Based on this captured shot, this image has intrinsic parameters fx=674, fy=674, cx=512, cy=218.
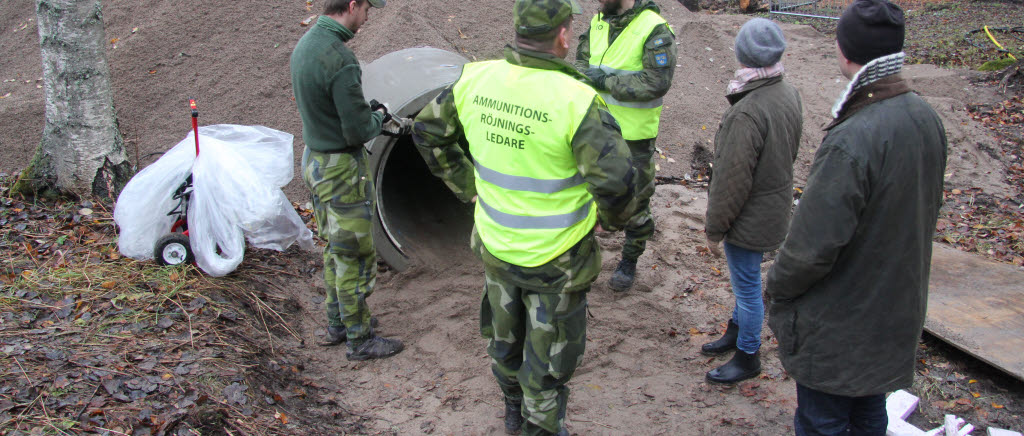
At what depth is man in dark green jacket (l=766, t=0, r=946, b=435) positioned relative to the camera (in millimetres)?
2012

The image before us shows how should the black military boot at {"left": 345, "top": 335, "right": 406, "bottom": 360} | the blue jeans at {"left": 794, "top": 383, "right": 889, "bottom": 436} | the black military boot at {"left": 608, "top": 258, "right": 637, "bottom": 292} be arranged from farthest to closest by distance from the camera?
1. the black military boot at {"left": 608, "top": 258, "right": 637, "bottom": 292}
2. the black military boot at {"left": 345, "top": 335, "right": 406, "bottom": 360}
3. the blue jeans at {"left": 794, "top": 383, "right": 889, "bottom": 436}

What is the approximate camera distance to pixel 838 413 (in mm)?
2363

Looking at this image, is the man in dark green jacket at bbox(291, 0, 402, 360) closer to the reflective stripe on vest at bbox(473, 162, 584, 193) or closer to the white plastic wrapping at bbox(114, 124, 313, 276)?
the white plastic wrapping at bbox(114, 124, 313, 276)

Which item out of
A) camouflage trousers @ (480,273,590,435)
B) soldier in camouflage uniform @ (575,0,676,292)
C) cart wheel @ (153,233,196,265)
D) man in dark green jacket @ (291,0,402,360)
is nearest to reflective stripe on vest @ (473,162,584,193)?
camouflage trousers @ (480,273,590,435)

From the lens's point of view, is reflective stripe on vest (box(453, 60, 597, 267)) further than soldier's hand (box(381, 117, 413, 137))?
No

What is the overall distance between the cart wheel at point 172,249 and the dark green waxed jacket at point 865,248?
10.9 feet

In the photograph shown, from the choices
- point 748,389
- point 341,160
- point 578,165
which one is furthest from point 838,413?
point 341,160

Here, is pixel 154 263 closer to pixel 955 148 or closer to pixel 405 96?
pixel 405 96

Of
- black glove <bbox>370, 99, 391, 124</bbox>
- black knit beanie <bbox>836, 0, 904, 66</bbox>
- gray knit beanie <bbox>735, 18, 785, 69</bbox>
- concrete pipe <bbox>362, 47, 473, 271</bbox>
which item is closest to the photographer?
black knit beanie <bbox>836, 0, 904, 66</bbox>

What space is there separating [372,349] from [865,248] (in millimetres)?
2673

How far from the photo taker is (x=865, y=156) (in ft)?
6.56

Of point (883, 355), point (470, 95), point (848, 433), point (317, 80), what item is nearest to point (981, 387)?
point (848, 433)

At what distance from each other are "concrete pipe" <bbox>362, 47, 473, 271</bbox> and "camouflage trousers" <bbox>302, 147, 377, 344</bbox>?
62 centimetres

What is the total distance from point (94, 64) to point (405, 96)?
2186 mm
